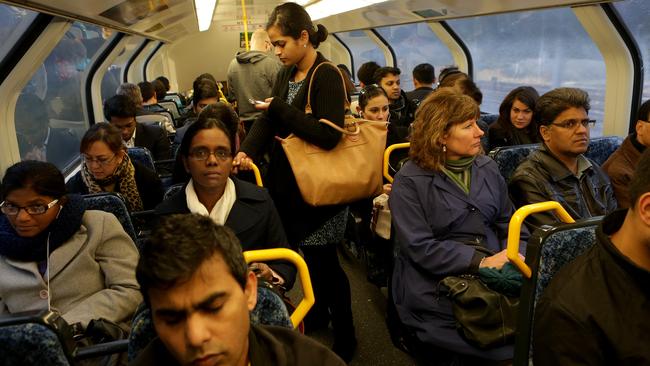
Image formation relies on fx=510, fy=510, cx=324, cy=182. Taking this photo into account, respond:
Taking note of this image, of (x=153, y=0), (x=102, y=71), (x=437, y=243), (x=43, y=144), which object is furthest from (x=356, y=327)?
(x=102, y=71)

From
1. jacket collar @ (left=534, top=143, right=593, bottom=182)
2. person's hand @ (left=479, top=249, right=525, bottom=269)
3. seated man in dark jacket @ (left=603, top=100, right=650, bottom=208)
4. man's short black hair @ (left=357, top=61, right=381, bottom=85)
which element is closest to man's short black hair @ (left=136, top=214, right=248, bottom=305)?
person's hand @ (left=479, top=249, right=525, bottom=269)

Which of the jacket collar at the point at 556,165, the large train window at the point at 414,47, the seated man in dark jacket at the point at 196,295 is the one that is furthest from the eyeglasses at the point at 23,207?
the large train window at the point at 414,47

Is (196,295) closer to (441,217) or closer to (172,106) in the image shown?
(441,217)

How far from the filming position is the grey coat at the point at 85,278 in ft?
6.88

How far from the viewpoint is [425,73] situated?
19.6 feet

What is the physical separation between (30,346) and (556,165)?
244cm

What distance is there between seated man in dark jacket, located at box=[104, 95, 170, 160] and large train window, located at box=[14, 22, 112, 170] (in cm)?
93

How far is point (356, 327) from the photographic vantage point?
3514 millimetres

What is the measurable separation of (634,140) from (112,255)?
3070mm

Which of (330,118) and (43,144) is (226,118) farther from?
(43,144)

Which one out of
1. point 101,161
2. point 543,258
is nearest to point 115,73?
point 101,161

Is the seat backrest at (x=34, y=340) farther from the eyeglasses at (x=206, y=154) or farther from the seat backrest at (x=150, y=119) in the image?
the seat backrest at (x=150, y=119)

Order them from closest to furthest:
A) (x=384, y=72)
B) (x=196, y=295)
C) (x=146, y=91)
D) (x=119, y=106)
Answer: (x=196, y=295) → (x=119, y=106) → (x=384, y=72) → (x=146, y=91)

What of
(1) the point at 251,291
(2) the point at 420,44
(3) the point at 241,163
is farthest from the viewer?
(2) the point at 420,44
